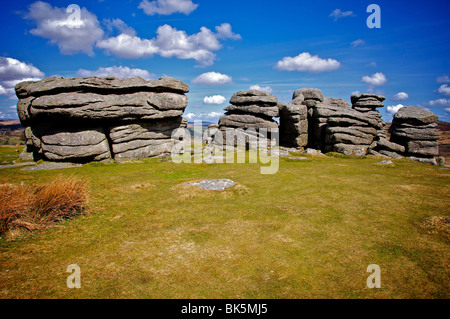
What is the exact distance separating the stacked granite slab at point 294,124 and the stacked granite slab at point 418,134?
1683 cm

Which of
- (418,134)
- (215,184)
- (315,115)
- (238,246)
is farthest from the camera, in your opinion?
(315,115)

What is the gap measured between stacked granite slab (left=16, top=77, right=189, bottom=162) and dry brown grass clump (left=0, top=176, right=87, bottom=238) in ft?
63.1

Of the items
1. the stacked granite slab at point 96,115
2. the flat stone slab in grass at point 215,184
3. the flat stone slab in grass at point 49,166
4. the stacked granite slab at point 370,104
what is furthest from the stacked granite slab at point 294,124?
the flat stone slab in grass at point 49,166

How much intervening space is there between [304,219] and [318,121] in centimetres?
3846

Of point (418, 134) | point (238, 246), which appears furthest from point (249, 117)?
point (238, 246)

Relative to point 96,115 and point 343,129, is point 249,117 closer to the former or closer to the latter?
point 343,129

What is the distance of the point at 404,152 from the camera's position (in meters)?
45.9

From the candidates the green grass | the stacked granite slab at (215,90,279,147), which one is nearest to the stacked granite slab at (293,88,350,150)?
the stacked granite slab at (215,90,279,147)

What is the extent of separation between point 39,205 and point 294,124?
4376 centimetres

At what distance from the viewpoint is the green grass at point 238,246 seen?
8.90 meters

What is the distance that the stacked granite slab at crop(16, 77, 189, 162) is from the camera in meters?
30.8

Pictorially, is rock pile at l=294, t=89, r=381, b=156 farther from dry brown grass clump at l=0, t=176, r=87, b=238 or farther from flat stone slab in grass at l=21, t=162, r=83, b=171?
dry brown grass clump at l=0, t=176, r=87, b=238

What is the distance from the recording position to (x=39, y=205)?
1306 centimetres
